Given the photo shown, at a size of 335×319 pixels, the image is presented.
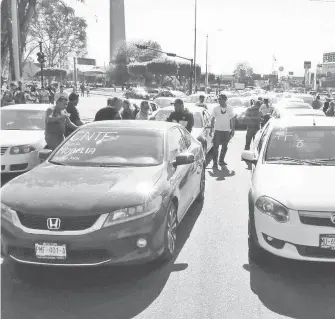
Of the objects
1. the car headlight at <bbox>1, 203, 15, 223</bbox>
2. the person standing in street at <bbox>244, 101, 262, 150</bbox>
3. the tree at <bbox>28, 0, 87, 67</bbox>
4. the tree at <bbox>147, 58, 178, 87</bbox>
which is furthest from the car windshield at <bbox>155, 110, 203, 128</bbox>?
the tree at <bbox>147, 58, 178, 87</bbox>

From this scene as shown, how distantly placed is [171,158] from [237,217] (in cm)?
173

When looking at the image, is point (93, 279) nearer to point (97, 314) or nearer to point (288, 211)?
point (97, 314)

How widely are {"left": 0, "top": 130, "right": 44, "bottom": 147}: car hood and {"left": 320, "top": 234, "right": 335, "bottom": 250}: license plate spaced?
6.46 metres

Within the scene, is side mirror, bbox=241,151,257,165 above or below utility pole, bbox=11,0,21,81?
below

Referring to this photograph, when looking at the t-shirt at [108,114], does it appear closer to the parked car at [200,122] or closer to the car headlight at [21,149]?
the car headlight at [21,149]

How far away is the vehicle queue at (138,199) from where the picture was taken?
→ 422cm

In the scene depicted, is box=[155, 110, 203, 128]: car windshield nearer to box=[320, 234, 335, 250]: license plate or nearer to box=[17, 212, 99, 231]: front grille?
box=[320, 234, 335, 250]: license plate

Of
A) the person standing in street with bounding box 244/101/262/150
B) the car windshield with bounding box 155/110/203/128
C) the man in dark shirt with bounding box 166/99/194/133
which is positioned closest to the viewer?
the man in dark shirt with bounding box 166/99/194/133

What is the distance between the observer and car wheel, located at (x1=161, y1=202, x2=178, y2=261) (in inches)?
188

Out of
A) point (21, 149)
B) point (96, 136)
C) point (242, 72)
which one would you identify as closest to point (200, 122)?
point (21, 149)

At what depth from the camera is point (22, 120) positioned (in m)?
10.5

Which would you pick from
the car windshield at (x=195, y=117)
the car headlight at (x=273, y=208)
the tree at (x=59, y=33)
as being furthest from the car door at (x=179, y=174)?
the tree at (x=59, y=33)

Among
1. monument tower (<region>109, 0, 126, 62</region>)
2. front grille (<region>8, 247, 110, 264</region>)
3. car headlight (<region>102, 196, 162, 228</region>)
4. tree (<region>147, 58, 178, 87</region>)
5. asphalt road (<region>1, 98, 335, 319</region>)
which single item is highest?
monument tower (<region>109, 0, 126, 62</region>)

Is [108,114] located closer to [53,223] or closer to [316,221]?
[53,223]
